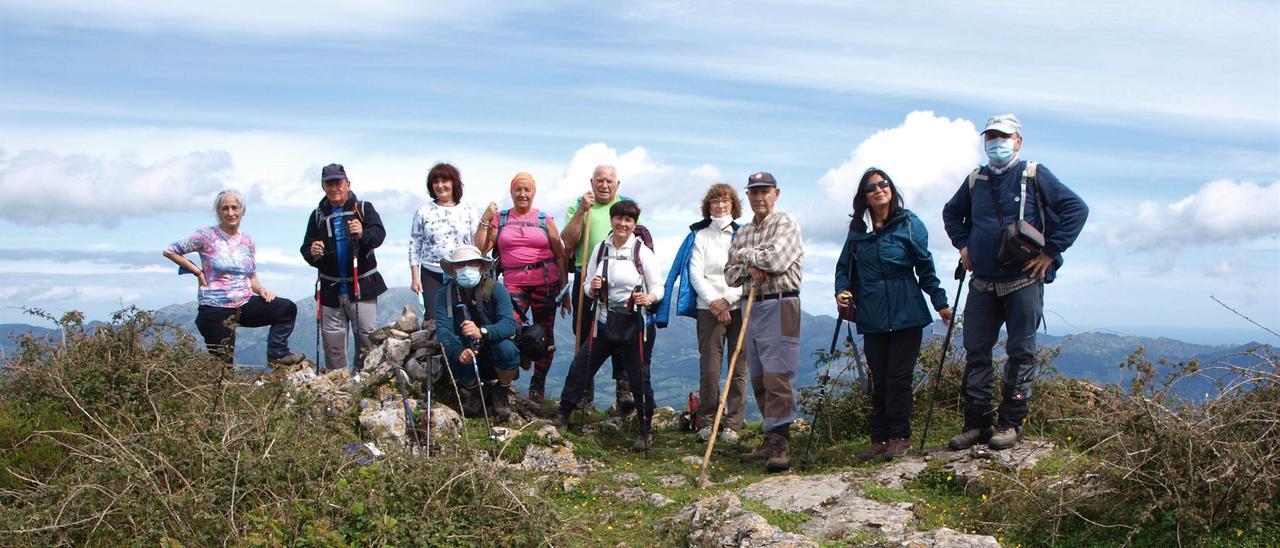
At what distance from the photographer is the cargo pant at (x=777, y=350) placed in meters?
8.69

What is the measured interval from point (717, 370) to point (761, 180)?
249cm

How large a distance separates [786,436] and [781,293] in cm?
151

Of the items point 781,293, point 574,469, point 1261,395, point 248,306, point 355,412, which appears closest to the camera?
point 1261,395

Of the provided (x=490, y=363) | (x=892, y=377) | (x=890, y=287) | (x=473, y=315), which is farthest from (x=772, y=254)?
(x=490, y=363)

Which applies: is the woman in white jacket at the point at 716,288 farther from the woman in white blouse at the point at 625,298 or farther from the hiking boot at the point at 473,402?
the hiking boot at the point at 473,402

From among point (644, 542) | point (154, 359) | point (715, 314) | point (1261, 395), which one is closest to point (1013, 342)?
point (1261, 395)

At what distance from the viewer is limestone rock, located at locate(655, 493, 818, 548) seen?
20.9 ft

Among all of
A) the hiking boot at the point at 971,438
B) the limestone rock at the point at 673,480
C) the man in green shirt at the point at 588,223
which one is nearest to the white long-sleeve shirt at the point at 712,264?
the man in green shirt at the point at 588,223

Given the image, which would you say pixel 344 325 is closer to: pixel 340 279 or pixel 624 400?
pixel 340 279

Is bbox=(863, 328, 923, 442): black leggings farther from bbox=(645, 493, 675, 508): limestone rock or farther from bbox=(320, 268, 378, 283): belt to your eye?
bbox=(320, 268, 378, 283): belt

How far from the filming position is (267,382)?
8.80m

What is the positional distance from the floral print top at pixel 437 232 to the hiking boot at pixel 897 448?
16.8 feet

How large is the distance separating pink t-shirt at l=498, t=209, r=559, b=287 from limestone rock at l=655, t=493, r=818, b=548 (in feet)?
13.1

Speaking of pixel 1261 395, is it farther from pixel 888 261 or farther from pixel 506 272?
pixel 506 272
